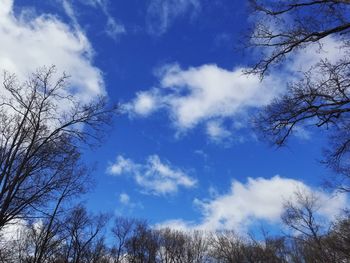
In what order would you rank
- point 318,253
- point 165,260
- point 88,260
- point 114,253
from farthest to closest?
point 165,260 → point 114,253 → point 88,260 → point 318,253

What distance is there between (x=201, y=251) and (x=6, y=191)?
59.3 m

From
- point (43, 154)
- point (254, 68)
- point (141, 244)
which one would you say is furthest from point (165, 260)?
point (254, 68)

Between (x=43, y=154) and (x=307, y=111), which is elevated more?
(x=43, y=154)

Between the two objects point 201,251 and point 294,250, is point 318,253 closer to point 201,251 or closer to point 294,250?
point 294,250

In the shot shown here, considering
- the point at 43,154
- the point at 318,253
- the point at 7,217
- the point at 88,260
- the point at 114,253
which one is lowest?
the point at 7,217

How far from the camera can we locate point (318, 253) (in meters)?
37.6

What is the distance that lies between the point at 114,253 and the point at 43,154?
162 feet

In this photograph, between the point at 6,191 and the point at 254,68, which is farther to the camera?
the point at 6,191

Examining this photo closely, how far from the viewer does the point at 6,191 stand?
1213cm

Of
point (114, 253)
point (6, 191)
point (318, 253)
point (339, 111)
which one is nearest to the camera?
point (339, 111)

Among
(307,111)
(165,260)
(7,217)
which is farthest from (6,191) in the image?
(165,260)

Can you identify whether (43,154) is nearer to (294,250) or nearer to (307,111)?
(307,111)

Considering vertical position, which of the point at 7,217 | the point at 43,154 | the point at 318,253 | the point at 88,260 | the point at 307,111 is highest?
the point at 88,260

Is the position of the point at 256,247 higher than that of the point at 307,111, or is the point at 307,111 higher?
the point at 256,247
